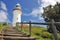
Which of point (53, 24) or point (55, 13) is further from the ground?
point (55, 13)

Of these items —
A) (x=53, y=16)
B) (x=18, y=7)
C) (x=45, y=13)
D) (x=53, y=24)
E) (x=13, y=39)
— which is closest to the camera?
(x=53, y=24)

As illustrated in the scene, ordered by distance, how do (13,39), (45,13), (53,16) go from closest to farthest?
1. (13,39)
2. (53,16)
3. (45,13)

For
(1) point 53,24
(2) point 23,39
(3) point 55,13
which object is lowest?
(2) point 23,39

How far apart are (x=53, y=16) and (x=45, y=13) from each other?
3298 mm

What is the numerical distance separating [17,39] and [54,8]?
3596cm

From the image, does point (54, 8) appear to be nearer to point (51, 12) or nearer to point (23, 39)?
point (51, 12)

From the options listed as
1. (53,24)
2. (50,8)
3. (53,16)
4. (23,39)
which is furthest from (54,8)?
(53,24)

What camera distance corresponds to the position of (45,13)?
43250mm

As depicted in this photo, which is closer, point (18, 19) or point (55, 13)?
point (55, 13)

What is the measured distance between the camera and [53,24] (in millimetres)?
5871

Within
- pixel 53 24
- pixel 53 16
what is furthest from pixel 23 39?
pixel 53 16

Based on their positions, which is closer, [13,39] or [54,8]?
[13,39]

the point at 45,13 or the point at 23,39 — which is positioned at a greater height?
the point at 45,13

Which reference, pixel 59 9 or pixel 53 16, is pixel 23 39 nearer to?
pixel 53 16
